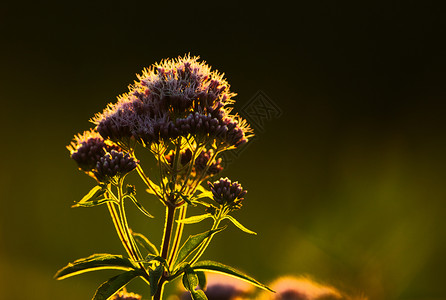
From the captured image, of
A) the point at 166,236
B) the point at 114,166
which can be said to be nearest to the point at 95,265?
the point at 166,236

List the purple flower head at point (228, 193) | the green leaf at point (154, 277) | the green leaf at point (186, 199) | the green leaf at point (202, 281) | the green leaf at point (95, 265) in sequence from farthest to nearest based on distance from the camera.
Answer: the green leaf at point (202, 281) → the purple flower head at point (228, 193) → the green leaf at point (186, 199) → the green leaf at point (95, 265) → the green leaf at point (154, 277)

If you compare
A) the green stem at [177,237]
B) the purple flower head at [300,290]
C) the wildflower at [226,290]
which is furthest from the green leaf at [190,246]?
the purple flower head at [300,290]

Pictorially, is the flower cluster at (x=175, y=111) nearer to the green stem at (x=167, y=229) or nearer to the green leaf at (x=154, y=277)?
the green stem at (x=167, y=229)

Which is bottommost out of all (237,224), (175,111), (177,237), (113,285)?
(113,285)

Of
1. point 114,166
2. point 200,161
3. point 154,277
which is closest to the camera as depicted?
point 154,277

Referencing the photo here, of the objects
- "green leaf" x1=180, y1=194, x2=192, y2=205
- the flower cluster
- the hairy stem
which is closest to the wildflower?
the hairy stem

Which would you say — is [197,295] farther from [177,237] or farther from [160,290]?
[177,237]

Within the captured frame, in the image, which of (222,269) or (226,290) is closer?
(222,269)
